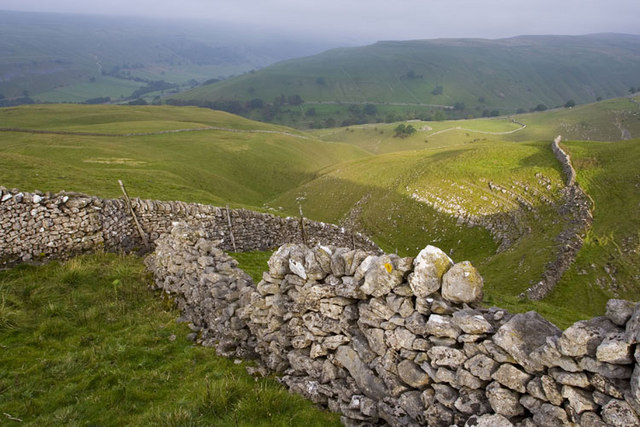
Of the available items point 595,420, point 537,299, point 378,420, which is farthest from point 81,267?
point 537,299

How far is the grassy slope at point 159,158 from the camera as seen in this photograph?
97.0ft

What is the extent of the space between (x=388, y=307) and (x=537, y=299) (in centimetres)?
1822

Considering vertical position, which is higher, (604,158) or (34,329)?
(604,158)

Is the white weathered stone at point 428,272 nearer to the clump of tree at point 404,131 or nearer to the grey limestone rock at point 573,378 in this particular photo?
the grey limestone rock at point 573,378

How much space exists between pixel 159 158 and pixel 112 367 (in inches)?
2278

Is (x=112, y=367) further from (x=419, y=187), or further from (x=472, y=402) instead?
(x=419, y=187)

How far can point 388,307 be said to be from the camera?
298 inches

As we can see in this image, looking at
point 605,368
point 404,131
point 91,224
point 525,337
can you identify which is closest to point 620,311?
point 605,368

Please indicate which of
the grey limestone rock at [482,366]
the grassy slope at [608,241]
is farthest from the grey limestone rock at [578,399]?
the grassy slope at [608,241]

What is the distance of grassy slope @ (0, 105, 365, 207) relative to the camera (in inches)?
1163

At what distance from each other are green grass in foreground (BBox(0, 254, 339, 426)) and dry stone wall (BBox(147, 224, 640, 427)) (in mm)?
971

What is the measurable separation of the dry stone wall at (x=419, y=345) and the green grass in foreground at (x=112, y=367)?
0.97 metres

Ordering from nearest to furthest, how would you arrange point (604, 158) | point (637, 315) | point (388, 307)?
point (637, 315)
point (388, 307)
point (604, 158)

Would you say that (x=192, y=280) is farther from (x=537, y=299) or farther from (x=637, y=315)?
(x=537, y=299)
